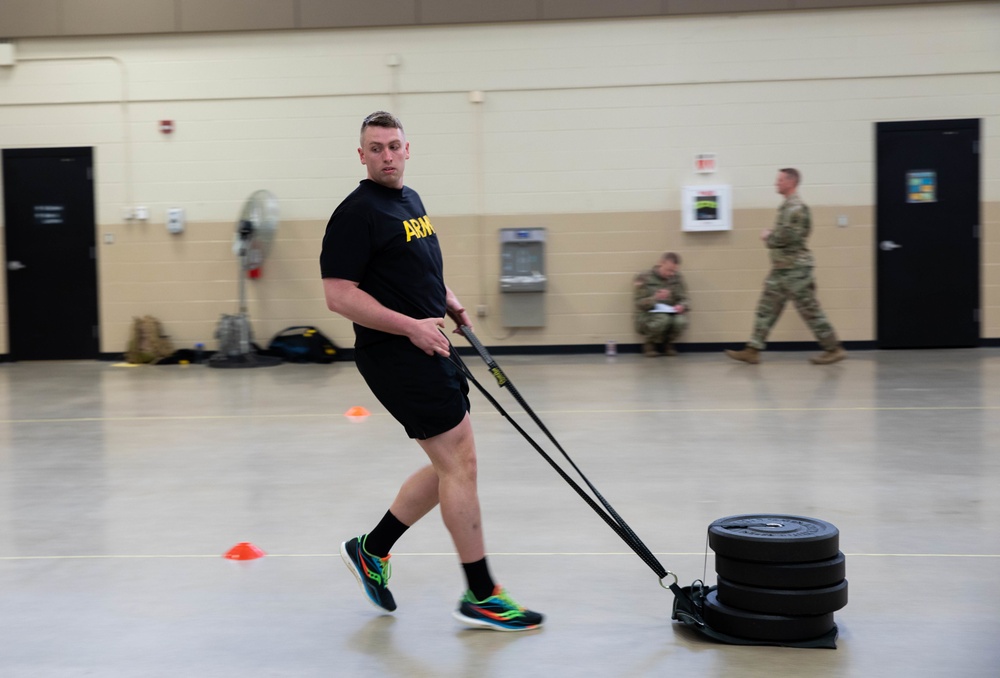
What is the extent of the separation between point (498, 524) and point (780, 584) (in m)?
1.73

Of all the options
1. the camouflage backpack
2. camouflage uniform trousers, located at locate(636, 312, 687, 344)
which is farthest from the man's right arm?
the camouflage backpack

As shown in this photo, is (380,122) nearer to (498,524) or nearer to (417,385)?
(417,385)

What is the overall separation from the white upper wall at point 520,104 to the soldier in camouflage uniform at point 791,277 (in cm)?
147

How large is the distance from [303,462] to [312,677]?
3063 mm

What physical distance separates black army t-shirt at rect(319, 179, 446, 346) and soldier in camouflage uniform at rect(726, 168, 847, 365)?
6.96 m

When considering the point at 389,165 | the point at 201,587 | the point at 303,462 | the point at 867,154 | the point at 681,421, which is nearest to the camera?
the point at 389,165

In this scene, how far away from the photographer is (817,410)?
7391mm

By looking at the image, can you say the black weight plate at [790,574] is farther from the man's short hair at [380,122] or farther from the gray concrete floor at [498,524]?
the man's short hair at [380,122]

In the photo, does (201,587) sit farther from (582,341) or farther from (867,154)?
(867,154)

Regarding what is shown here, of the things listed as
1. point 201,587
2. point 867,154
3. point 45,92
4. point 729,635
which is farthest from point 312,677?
point 45,92

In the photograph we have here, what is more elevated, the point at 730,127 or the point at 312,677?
the point at 730,127

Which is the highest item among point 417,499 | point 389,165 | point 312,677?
point 389,165

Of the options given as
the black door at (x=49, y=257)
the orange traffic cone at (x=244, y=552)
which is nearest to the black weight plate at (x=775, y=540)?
the orange traffic cone at (x=244, y=552)

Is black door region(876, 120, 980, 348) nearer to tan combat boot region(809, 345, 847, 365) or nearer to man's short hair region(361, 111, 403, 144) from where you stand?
tan combat boot region(809, 345, 847, 365)
